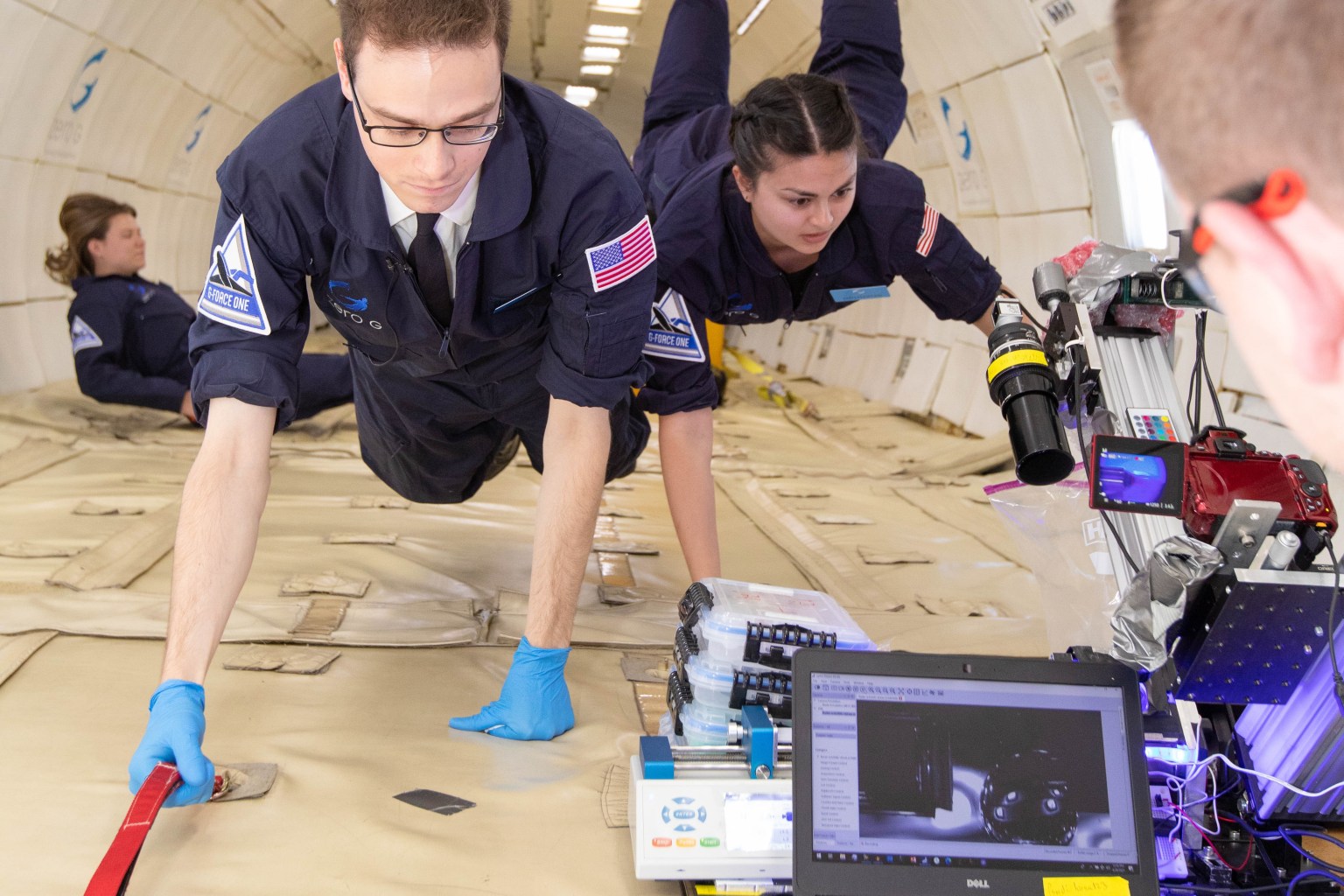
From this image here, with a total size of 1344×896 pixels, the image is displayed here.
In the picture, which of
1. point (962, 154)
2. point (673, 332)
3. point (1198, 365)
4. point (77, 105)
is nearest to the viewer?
point (1198, 365)

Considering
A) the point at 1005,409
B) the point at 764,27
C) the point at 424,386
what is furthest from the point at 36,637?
the point at 764,27

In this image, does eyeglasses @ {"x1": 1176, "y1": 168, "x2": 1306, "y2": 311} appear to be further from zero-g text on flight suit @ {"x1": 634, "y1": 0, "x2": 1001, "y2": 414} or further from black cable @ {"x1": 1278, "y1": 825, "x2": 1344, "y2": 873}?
zero-g text on flight suit @ {"x1": 634, "y1": 0, "x2": 1001, "y2": 414}

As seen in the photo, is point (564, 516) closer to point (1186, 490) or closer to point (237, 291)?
point (237, 291)

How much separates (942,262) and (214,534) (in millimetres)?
1805

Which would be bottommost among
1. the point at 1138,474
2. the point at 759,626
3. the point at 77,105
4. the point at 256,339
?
the point at 759,626

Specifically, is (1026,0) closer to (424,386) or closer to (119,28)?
(424,386)

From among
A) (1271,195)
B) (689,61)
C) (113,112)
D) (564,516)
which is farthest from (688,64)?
(113,112)

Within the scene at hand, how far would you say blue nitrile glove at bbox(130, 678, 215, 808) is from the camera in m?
1.59

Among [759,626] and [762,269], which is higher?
[762,269]

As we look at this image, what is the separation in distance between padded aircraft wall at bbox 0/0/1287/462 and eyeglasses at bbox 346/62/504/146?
145 inches

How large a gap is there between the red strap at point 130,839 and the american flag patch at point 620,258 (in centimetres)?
104

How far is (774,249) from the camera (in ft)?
9.30

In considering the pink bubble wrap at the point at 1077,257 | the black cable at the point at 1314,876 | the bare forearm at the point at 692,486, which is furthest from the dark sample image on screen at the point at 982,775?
the bare forearm at the point at 692,486

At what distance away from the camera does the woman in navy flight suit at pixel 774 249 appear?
258cm
